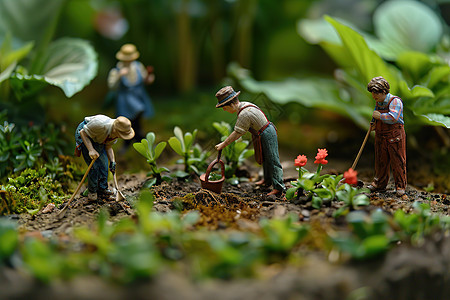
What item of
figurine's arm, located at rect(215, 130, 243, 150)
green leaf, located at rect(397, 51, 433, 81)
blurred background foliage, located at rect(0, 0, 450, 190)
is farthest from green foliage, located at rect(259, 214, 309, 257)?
green leaf, located at rect(397, 51, 433, 81)

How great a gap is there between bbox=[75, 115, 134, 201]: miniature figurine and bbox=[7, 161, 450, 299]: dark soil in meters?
0.07

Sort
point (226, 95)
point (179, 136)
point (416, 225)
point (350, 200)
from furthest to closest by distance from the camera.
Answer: point (179, 136) < point (226, 95) < point (350, 200) < point (416, 225)

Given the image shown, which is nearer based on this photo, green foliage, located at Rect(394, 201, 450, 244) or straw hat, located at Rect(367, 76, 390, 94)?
green foliage, located at Rect(394, 201, 450, 244)

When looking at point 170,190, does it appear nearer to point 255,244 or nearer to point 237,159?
point 237,159

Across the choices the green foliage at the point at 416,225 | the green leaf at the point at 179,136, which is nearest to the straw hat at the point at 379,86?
the green foliage at the point at 416,225

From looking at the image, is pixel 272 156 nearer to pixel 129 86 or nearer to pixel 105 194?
pixel 105 194

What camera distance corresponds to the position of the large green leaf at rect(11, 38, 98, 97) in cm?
232

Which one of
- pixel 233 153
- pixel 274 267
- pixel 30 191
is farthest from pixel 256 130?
pixel 30 191

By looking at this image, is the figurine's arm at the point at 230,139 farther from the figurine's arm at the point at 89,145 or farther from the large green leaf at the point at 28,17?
the large green leaf at the point at 28,17

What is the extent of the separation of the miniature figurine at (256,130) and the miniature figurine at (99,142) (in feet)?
1.45

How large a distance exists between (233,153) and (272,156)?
0.95 ft

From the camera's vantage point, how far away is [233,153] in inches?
87.0

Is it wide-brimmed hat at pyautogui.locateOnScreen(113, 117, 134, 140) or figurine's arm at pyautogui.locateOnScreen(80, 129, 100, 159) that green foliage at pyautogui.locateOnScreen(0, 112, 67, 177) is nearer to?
figurine's arm at pyautogui.locateOnScreen(80, 129, 100, 159)

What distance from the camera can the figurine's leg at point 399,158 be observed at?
192 cm
